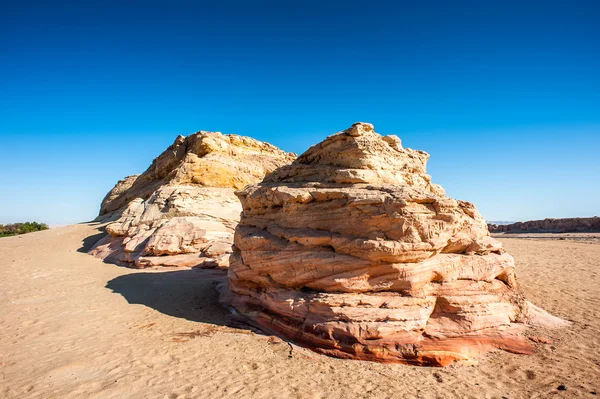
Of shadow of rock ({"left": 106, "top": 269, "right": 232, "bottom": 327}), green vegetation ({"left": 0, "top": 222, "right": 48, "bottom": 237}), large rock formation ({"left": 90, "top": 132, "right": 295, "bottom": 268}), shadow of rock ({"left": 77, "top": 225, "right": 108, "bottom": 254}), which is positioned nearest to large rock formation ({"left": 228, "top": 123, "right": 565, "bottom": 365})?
shadow of rock ({"left": 106, "top": 269, "right": 232, "bottom": 327})

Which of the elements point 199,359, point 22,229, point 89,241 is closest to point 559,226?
point 199,359

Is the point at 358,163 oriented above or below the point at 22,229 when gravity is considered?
above

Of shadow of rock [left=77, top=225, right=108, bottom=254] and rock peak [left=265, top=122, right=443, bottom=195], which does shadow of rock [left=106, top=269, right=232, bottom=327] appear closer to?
rock peak [left=265, top=122, right=443, bottom=195]

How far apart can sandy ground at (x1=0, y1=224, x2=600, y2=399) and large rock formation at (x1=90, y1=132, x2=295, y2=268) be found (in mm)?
4123

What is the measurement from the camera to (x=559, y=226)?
143 feet

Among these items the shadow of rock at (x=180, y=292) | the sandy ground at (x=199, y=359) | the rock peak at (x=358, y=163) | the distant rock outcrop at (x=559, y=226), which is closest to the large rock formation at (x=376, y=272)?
the rock peak at (x=358, y=163)

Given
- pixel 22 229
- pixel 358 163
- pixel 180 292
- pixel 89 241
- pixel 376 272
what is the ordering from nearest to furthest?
1. pixel 376 272
2. pixel 358 163
3. pixel 180 292
4. pixel 89 241
5. pixel 22 229

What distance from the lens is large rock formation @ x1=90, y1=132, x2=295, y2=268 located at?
16281 mm

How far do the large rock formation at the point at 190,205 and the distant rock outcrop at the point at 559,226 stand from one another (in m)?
39.4

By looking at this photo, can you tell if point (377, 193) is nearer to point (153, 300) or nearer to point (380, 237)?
point (380, 237)

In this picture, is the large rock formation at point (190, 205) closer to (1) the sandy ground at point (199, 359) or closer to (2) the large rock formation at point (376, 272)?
(1) the sandy ground at point (199, 359)

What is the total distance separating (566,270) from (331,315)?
15924 millimetres

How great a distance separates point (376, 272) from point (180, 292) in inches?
306

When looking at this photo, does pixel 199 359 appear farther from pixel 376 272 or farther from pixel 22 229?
pixel 22 229
